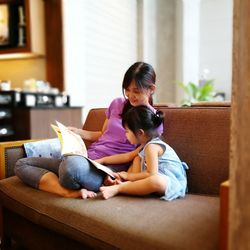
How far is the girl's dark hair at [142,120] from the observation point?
1275 mm

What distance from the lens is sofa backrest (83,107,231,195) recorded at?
131cm

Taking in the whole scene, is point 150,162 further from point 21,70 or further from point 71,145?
point 21,70

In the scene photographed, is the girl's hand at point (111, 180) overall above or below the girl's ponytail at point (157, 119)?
below

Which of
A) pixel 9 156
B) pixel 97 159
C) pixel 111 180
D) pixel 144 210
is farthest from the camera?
pixel 9 156

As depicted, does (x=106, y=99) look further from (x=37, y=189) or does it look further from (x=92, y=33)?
(x=37, y=189)

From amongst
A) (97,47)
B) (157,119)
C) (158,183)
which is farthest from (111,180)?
(97,47)

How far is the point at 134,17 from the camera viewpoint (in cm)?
475

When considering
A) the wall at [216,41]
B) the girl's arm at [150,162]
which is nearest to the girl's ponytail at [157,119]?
the girl's arm at [150,162]

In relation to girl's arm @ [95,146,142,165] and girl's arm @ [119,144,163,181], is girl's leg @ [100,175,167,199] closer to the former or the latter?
girl's arm @ [119,144,163,181]

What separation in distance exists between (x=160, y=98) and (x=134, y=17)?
4.60ft

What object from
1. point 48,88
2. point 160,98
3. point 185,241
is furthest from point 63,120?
point 160,98

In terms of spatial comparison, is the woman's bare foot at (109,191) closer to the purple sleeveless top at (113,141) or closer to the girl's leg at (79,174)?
the girl's leg at (79,174)

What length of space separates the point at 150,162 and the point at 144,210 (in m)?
0.23

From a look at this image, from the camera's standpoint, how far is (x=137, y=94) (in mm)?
1406
